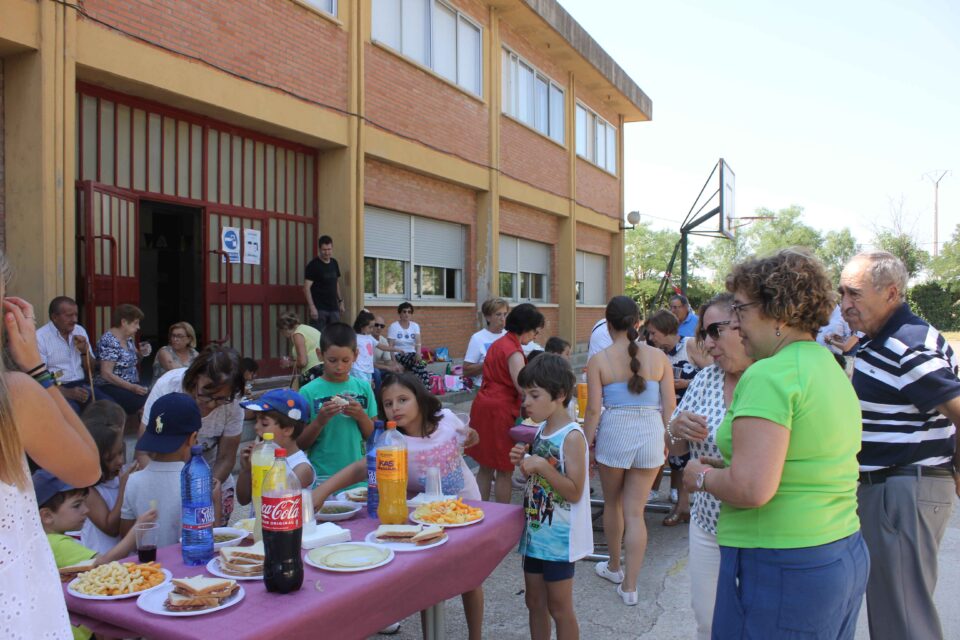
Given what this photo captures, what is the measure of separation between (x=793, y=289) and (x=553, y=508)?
1669 mm

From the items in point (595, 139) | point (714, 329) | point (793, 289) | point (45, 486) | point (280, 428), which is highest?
point (595, 139)

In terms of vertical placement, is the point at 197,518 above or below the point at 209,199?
below

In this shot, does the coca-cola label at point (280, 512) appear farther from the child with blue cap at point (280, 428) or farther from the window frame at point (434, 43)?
the window frame at point (434, 43)

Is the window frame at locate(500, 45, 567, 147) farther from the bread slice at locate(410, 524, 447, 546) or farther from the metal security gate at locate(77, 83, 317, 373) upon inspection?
the bread slice at locate(410, 524, 447, 546)

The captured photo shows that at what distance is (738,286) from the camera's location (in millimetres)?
2396

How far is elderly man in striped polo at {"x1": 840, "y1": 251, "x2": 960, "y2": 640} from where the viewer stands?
3055 millimetres

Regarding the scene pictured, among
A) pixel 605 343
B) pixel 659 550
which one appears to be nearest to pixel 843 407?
pixel 659 550

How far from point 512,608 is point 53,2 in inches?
273

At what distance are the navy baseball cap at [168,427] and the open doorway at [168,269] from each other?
20.5 ft

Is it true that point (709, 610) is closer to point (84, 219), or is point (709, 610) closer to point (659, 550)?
point (659, 550)

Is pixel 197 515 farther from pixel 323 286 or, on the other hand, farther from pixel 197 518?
pixel 323 286

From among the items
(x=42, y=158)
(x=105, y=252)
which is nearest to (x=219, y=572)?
(x=42, y=158)

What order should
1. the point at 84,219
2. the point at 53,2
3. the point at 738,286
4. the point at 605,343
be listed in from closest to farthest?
the point at 738,286
the point at 53,2
the point at 84,219
the point at 605,343

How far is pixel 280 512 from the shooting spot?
7.79 ft
